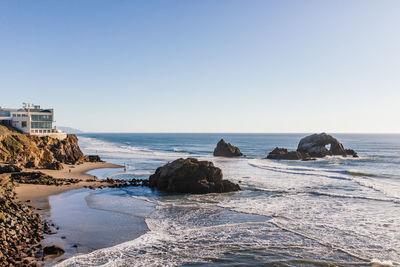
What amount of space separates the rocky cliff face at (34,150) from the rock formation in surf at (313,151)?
55518 millimetres

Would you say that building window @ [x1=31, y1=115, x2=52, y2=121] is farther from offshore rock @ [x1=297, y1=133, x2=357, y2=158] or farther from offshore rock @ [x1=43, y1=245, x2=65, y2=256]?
offshore rock @ [x1=297, y1=133, x2=357, y2=158]

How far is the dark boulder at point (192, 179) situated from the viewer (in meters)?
40.5

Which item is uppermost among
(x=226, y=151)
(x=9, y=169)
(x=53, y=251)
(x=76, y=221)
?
(x=226, y=151)

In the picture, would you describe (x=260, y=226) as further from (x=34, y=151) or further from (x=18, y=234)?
(x=34, y=151)

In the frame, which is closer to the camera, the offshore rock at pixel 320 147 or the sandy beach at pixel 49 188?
the sandy beach at pixel 49 188

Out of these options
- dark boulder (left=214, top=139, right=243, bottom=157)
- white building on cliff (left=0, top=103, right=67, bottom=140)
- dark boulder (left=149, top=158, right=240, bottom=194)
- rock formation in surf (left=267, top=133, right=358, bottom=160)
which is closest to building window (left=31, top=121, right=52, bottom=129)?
white building on cliff (left=0, top=103, right=67, bottom=140)

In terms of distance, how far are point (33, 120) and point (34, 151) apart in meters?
15.6

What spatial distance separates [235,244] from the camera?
69.7 ft

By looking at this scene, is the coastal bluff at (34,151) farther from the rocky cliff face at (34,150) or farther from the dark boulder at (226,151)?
the dark boulder at (226,151)

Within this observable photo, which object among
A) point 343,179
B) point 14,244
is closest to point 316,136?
point 343,179

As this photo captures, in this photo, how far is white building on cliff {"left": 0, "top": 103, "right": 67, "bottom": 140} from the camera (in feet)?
220

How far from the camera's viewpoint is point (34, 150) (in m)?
58.3

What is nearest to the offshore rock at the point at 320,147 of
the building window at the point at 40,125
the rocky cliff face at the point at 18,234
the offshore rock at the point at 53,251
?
the building window at the point at 40,125

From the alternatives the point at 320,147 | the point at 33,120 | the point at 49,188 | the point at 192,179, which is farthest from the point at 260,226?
the point at 320,147
